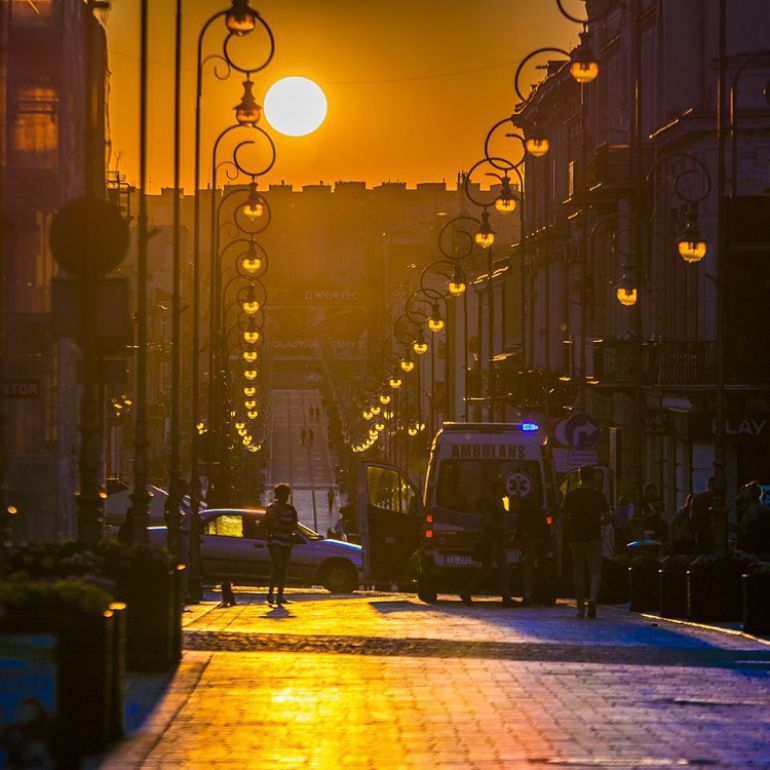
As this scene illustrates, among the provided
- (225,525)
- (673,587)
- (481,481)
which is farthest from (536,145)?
(673,587)

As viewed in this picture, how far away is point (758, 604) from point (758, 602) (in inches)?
0.7

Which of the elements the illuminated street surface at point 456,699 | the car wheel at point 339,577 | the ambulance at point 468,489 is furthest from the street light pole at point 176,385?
the illuminated street surface at point 456,699

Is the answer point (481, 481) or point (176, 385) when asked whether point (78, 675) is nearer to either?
point (176, 385)

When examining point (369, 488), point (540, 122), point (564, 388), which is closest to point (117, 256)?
point (369, 488)

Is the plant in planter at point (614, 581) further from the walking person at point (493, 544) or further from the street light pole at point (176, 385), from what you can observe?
the street light pole at point (176, 385)

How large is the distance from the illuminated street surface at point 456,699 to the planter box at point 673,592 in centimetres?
180

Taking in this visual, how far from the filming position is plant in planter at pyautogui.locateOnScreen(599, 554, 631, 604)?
2709 cm

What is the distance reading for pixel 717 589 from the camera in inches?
853

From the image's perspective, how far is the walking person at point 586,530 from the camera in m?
23.4

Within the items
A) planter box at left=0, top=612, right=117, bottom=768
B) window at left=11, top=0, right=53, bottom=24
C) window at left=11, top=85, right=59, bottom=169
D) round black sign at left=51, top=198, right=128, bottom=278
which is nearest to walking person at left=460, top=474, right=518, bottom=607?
round black sign at left=51, top=198, right=128, bottom=278

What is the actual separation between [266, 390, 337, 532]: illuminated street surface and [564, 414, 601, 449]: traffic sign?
4889 cm

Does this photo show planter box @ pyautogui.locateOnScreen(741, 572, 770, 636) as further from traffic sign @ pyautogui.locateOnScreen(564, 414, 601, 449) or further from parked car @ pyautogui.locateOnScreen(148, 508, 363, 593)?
parked car @ pyautogui.locateOnScreen(148, 508, 363, 593)

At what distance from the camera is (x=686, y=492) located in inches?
1797

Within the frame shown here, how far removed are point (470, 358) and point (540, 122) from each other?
30449mm
